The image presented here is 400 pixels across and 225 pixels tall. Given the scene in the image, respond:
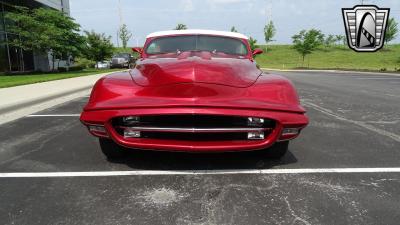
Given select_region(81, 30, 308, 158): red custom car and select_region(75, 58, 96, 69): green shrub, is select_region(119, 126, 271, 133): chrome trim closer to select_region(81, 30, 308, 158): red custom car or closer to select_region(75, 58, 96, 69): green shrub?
select_region(81, 30, 308, 158): red custom car

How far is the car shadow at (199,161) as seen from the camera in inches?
149

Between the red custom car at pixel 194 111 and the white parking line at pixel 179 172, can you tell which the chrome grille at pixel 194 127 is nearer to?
the red custom car at pixel 194 111

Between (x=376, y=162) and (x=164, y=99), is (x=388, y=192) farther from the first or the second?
(x=164, y=99)

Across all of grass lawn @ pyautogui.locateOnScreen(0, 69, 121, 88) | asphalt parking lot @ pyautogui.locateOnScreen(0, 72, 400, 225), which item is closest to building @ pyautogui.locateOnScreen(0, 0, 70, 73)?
grass lawn @ pyautogui.locateOnScreen(0, 69, 121, 88)

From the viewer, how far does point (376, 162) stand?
13.3ft

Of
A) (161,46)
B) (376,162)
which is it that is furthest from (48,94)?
(376,162)

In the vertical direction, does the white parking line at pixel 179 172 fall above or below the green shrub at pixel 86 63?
below

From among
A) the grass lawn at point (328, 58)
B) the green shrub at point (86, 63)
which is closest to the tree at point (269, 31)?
the grass lawn at point (328, 58)

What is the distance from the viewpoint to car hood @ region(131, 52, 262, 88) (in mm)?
3576

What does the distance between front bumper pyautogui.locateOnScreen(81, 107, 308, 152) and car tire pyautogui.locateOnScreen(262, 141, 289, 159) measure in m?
0.41

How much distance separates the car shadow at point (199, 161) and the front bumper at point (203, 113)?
41 cm

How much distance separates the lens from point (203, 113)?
10.5 ft

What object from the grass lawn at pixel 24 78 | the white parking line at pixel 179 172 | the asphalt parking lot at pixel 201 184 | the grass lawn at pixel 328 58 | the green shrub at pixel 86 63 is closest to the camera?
the asphalt parking lot at pixel 201 184
